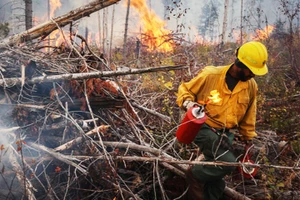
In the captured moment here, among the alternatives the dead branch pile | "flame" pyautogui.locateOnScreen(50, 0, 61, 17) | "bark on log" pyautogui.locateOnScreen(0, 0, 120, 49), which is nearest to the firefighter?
the dead branch pile

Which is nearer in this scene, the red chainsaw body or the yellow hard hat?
the red chainsaw body

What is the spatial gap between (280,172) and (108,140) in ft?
8.95

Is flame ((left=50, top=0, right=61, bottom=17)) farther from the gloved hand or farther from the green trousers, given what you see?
the green trousers

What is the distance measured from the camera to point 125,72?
352 centimetres

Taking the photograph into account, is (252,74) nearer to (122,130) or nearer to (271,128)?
(122,130)

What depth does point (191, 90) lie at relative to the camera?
346 cm

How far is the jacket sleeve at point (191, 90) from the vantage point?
3369mm

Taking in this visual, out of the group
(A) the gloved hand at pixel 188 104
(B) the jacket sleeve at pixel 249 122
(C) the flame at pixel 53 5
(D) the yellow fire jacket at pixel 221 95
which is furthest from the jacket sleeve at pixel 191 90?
(C) the flame at pixel 53 5

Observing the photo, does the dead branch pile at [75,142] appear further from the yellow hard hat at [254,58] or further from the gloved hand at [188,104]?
the yellow hard hat at [254,58]

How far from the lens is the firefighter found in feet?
10.4

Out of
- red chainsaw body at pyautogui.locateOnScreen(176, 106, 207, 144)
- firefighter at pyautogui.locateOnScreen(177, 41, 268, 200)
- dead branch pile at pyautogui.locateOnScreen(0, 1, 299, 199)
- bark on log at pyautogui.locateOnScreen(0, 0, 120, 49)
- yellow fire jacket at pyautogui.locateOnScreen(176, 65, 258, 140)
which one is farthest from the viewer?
bark on log at pyautogui.locateOnScreen(0, 0, 120, 49)

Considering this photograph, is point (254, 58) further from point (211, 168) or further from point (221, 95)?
point (211, 168)

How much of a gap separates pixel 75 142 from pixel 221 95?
73.9 inches

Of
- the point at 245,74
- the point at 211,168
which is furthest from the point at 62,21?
the point at 211,168
